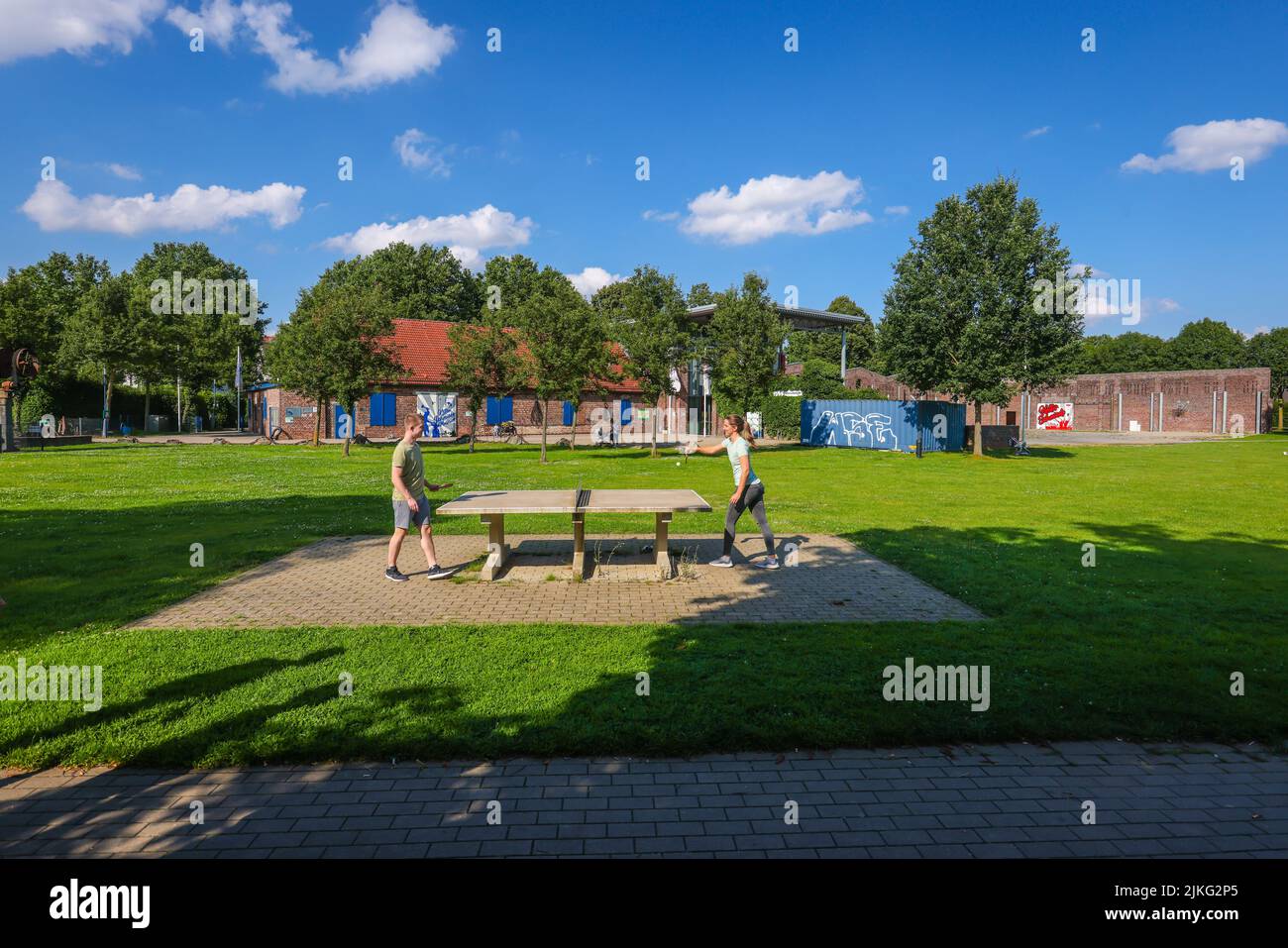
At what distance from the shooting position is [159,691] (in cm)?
552

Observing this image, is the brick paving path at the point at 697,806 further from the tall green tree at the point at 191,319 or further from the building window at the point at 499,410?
the tall green tree at the point at 191,319

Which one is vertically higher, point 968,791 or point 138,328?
point 138,328

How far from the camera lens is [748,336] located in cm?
3334

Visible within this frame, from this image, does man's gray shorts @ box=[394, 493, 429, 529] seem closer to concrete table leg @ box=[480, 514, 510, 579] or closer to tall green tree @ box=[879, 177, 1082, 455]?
concrete table leg @ box=[480, 514, 510, 579]

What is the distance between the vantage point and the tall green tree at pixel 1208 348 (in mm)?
88562

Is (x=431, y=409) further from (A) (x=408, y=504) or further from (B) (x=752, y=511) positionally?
(B) (x=752, y=511)

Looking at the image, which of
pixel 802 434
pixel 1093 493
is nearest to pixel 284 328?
pixel 802 434

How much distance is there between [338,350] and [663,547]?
83.0 feet

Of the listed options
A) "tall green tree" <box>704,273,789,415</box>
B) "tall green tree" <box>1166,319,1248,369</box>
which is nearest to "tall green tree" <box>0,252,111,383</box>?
"tall green tree" <box>704,273,789,415</box>

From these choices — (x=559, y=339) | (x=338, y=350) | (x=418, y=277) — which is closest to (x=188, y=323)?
(x=418, y=277)

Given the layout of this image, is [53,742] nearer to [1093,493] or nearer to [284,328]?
[1093,493]

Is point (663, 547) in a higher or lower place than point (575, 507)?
lower

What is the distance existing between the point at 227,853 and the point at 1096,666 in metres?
5.98
